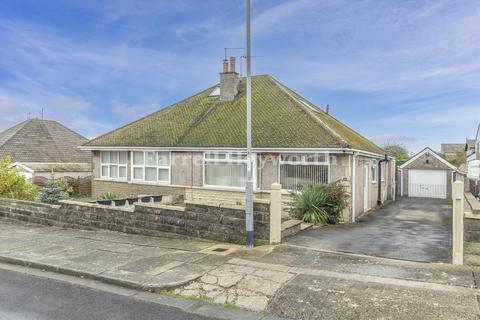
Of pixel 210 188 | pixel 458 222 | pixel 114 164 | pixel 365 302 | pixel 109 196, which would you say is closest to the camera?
pixel 365 302

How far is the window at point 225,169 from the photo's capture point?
55.3ft

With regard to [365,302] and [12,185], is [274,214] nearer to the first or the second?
[365,302]

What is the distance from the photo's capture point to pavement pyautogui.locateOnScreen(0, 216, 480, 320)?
18.7 ft

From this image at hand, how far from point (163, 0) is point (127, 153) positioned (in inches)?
389

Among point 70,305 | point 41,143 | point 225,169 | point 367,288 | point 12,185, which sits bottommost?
point 70,305

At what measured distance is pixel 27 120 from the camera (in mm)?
36594

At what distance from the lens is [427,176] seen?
3016 centimetres

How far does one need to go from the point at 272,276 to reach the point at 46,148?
31568mm

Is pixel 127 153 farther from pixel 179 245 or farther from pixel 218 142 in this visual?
pixel 179 245

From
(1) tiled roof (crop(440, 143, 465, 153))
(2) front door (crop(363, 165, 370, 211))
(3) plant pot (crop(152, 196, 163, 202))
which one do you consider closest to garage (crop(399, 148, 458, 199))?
(2) front door (crop(363, 165, 370, 211))

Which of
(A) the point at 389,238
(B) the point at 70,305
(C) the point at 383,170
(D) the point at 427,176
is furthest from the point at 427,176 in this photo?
(B) the point at 70,305

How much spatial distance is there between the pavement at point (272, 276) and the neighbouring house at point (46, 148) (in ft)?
57.1

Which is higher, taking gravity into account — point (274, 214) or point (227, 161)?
point (227, 161)

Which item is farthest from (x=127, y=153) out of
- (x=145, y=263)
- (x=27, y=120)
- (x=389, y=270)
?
(x=27, y=120)
